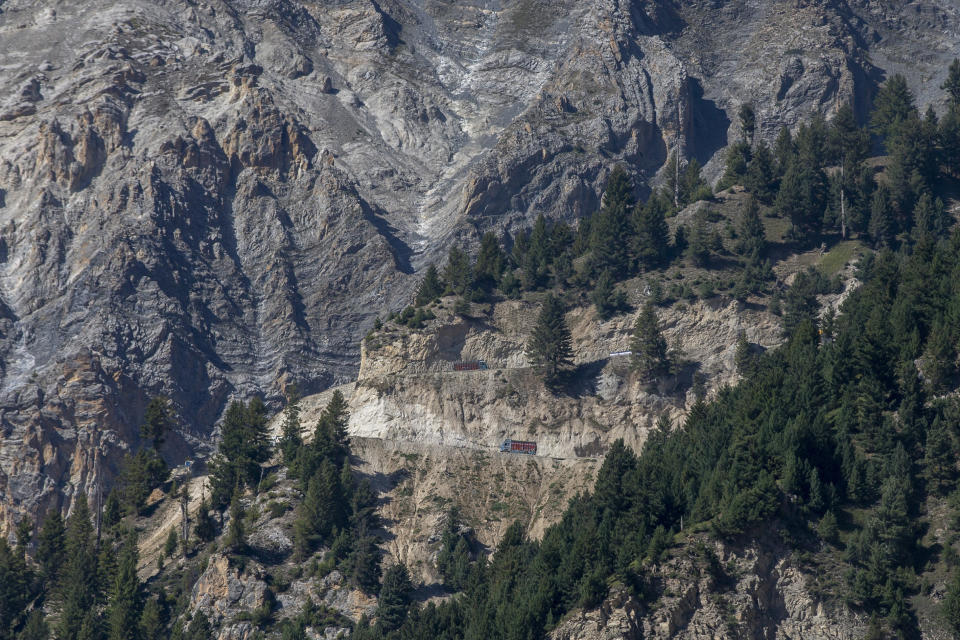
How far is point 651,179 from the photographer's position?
18888 centimetres

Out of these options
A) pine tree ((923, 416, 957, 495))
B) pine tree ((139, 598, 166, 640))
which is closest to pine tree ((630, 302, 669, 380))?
pine tree ((923, 416, 957, 495))

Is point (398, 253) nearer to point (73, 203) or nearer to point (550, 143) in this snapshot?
point (550, 143)

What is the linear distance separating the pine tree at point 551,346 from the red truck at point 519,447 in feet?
19.3

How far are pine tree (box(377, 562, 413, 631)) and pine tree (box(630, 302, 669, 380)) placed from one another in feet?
97.5

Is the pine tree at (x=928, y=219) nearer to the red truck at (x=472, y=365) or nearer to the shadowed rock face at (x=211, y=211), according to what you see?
the red truck at (x=472, y=365)

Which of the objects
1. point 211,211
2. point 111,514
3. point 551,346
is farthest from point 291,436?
point 211,211

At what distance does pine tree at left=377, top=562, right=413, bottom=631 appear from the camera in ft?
351

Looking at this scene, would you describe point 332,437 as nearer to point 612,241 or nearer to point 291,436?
point 291,436

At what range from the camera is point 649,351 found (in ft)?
425

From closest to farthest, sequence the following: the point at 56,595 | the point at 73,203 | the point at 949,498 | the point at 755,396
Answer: the point at 949,498 → the point at 755,396 → the point at 56,595 → the point at 73,203

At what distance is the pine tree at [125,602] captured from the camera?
4345 inches

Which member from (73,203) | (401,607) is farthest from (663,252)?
(73,203)

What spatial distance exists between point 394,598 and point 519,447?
79.4 ft

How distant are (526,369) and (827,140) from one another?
43240mm
